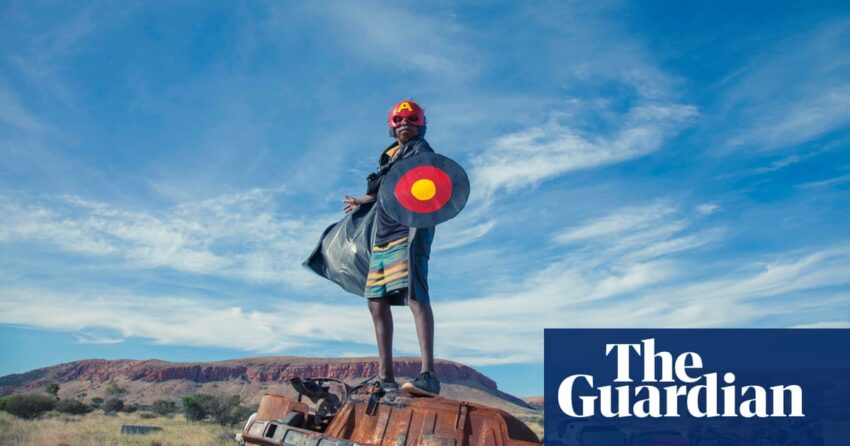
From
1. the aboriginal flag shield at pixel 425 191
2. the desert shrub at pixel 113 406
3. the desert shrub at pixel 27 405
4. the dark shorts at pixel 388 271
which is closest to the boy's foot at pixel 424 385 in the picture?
the dark shorts at pixel 388 271

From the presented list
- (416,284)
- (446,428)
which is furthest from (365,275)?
(446,428)

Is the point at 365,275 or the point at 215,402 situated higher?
the point at 365,275

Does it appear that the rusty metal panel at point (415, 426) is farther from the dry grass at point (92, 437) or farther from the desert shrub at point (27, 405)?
the desert shrub at point (27, 405)

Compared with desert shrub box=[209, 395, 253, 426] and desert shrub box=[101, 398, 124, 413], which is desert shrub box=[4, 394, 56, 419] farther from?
desert shrub box=[209, 395, 253, 426]

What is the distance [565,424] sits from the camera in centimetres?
670

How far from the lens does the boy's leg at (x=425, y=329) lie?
550 cm

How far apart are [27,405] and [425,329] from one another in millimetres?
29572

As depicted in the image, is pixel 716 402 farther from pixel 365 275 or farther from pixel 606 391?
pixel 365 275

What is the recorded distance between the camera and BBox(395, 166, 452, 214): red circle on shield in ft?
18.2

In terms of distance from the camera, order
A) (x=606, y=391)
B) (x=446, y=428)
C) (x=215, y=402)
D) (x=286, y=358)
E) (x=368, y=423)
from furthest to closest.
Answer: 1. (x=286, y=358)
2. (x=215, y=402)
3. (x=606, y=391)
4. (x=368, y=423)
5. (x=446, y=428)

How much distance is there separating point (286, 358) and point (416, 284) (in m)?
92.9

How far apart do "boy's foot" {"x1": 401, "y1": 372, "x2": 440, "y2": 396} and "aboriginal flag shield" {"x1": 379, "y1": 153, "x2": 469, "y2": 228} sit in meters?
1.12

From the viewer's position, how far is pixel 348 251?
6.59 meters

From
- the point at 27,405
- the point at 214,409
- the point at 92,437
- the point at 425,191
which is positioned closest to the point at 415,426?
the point at 425,191
